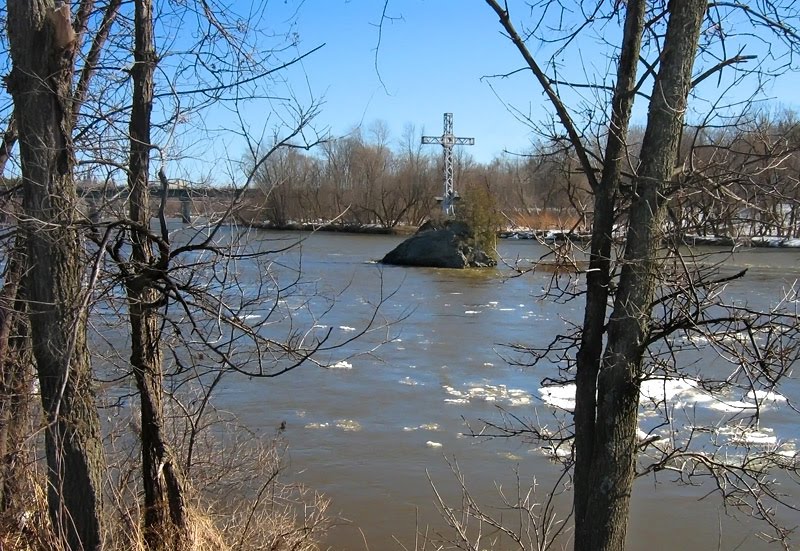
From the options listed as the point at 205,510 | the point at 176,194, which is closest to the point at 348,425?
the point at 205,510

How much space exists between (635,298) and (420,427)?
6.88 m

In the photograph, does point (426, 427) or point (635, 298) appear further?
point (426, 427)

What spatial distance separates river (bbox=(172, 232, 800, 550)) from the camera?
779 centimetres

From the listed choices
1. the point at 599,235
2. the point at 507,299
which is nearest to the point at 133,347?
the point at 599,235

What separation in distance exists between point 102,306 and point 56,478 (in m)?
1.16

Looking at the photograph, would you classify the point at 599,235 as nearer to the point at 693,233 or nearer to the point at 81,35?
the point at 693,233

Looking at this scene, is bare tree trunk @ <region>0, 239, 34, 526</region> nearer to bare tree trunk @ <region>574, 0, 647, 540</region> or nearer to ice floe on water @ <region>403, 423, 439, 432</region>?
bare tree trunk @ <region>574, 0, 647, 540</region>

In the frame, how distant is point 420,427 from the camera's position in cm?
1045

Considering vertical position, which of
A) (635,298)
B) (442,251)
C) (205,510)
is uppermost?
(635,298)

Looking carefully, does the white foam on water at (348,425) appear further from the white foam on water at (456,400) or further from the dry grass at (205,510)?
the dry grass at (205,510)

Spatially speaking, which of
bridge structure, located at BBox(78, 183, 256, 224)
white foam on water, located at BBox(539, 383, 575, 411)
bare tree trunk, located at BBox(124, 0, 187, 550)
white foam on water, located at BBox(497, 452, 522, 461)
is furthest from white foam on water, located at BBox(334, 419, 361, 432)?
bridge structure, located at BBox(78, 183, 256, 224)

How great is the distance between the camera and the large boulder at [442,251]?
34.5 meters

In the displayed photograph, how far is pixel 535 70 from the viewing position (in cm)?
418

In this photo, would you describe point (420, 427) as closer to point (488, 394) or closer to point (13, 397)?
point (488, 394)
